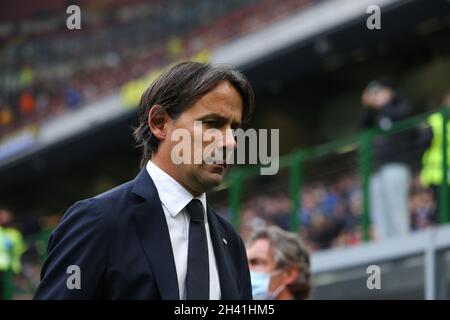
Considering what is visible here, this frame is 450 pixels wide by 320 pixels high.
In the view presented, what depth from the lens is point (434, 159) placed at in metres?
9.35

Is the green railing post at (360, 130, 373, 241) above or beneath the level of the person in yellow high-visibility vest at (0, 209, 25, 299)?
beneath

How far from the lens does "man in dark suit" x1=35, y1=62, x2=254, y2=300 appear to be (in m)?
2.65

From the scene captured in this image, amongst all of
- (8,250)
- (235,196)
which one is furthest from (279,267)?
(8,250)

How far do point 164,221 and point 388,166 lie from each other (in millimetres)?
7322

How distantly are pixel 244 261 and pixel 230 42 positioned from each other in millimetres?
18318

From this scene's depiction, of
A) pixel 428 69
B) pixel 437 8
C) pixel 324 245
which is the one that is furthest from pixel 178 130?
pixel 428 69

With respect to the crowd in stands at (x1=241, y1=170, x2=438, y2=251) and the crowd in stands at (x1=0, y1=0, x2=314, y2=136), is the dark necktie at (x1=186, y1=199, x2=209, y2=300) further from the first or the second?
the crowd in stands at (x1=0, y1=0, x2=314, y2=136)

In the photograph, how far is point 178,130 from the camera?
9.25 ft

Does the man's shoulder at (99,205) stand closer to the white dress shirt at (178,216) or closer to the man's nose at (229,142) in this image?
the white dress shirt at (178,216)

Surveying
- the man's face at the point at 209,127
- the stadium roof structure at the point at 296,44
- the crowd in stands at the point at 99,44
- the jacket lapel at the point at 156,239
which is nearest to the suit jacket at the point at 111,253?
the jacket lapel at the point at 156,239

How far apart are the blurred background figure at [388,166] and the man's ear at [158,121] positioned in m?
6.94

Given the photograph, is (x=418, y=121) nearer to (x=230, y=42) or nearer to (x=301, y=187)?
(x=301, y=187)

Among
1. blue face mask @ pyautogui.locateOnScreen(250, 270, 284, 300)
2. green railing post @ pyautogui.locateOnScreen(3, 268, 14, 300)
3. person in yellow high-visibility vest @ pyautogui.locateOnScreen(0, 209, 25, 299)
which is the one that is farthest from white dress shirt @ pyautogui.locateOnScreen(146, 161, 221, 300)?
green railing post @ pyautogui.locateOnScreen(3, 268, 14, 300)

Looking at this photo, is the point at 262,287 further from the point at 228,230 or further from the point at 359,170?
the point at 359,170
